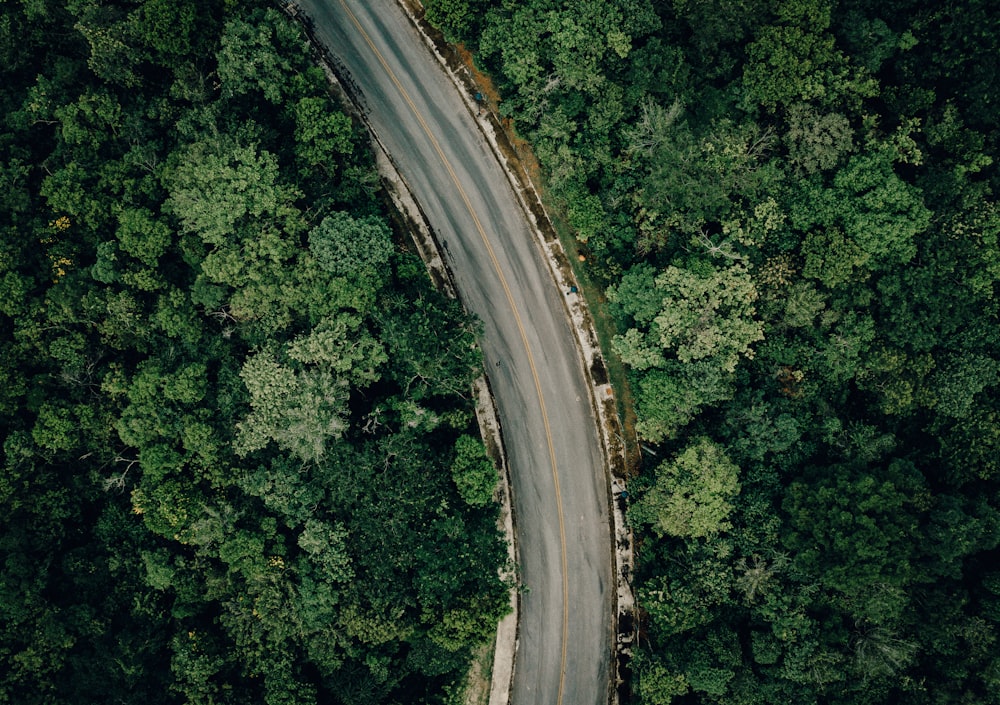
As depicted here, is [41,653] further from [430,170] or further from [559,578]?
[430,170]

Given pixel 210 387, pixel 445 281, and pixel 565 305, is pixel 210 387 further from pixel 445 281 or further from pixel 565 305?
pixel 565 305

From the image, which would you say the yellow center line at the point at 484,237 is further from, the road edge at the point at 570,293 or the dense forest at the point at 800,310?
the dense forest at the point at 800,310

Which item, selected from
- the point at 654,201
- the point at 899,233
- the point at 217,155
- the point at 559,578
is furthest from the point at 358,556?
the point at 899,233

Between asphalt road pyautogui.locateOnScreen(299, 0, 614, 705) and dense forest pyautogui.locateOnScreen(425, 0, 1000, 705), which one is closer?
dense forest pyautogui.locateOnScreen(425, 0, 1000, 705)

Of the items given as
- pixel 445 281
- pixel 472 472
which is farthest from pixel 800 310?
pixel 445 281

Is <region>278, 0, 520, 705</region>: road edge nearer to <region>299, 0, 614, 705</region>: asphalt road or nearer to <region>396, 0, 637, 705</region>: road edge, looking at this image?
<region>299, 0, 614, 705</region>: asphalt road

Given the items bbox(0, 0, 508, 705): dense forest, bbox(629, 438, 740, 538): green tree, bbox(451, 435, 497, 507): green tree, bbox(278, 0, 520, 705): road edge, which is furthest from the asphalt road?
bbox(629, 438, 740, 538): green tree

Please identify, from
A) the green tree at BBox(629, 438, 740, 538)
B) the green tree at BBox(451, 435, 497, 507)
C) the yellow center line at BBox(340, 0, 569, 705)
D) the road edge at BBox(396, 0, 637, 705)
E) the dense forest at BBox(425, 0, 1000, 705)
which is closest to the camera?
the dense forest at BBox(425, 0, 1000, 705)
